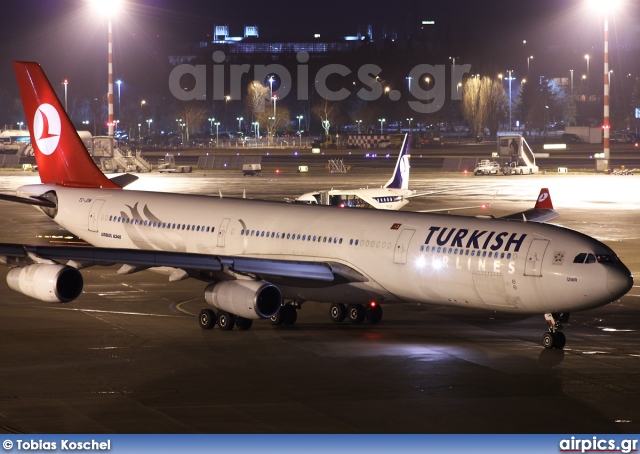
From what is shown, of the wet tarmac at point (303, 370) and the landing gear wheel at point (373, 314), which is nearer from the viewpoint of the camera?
the wet tarmac at point (303, 370)

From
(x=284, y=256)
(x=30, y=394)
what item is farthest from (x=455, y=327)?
(x=30, y=394)

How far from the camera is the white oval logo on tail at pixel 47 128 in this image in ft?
136

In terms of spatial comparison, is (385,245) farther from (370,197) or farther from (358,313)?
(370,197)

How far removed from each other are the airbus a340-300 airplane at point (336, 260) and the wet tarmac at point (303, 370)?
1.23m

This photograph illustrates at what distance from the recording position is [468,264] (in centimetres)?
2970

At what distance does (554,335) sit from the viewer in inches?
1161

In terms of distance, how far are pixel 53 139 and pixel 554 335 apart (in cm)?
2210

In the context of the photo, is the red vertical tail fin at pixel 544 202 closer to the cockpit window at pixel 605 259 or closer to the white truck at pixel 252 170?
the cockpit window at pixel 605 259

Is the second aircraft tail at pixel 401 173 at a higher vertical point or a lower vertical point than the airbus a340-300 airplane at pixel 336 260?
higher

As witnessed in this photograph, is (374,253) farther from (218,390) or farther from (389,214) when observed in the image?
(218,390)

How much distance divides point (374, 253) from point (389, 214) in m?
2.03

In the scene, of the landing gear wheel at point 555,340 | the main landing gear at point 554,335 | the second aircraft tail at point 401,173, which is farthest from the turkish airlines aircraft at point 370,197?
the landing gear wheel at point 555,340

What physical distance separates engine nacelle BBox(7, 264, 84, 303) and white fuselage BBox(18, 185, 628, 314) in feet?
20.1

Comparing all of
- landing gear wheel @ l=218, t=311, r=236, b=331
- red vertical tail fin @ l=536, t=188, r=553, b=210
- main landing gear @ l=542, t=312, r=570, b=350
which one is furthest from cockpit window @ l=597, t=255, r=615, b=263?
red vertical tail fin @ l=536, t=188, r=553, b=210
